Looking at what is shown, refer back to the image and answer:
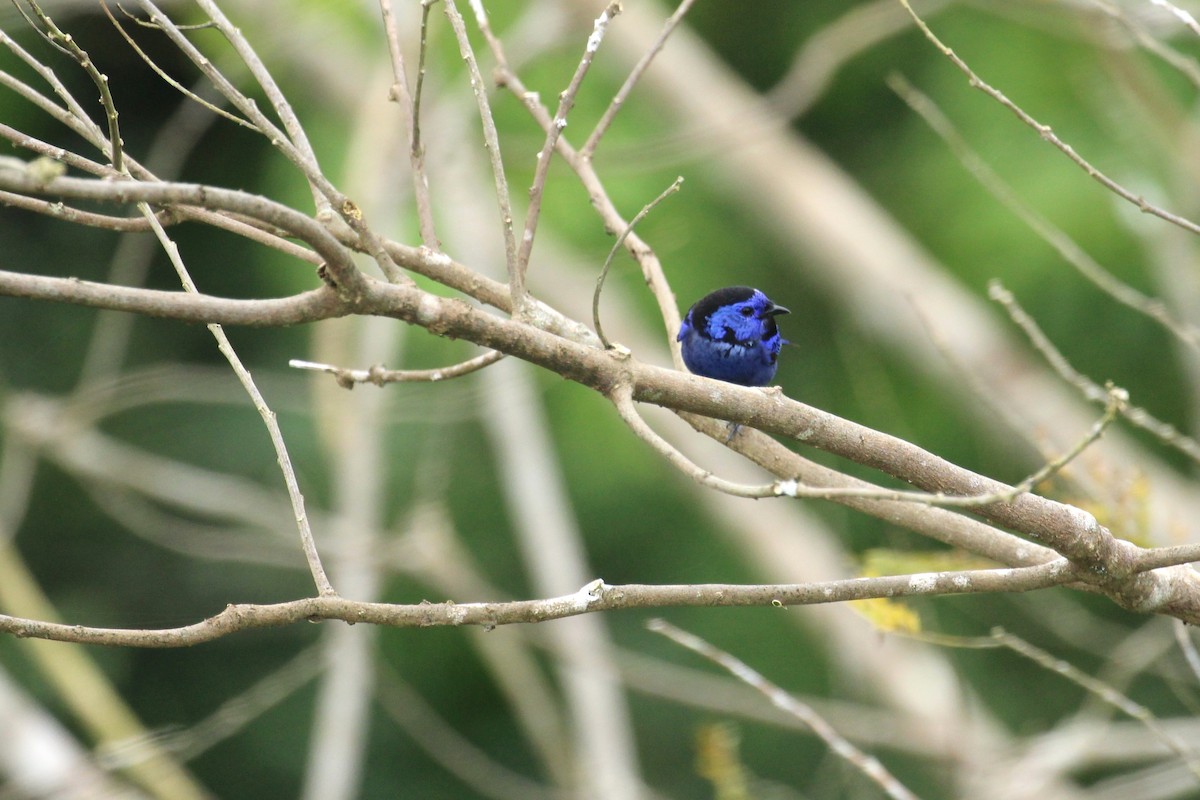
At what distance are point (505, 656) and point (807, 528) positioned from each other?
219 centimetres

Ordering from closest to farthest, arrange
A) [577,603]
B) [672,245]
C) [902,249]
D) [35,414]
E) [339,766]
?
[577,603] < [672,245] < [339,766] < [35,414] < [902,249]

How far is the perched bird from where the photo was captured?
4.41m

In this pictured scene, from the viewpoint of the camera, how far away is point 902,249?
834cm

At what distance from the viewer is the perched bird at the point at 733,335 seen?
441 cm

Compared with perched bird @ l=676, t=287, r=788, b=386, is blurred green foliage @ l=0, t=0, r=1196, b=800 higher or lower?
higher

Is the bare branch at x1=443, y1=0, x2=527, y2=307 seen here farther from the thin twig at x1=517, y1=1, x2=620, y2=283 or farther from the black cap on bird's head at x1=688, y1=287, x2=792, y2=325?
the black cap on bird's head at x1=688, y1=287, x2=792, y2=325

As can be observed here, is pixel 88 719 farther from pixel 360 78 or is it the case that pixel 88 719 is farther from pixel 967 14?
pixel 967 14

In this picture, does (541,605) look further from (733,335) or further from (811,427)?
(733,335)

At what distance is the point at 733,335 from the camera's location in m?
4.41

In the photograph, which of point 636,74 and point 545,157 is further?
point 636,74

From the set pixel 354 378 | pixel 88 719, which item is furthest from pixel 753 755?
pixel 354 378

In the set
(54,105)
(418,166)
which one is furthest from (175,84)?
(418,166)

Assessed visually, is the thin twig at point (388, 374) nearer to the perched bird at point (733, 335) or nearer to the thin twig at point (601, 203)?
the thin twig at point (601, 203)

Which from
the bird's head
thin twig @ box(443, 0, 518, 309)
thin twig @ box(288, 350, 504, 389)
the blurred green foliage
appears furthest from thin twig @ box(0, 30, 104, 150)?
the blurred green foliage
